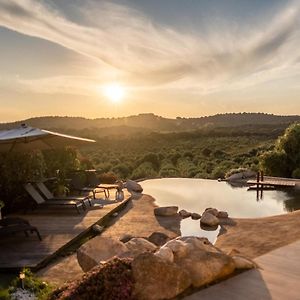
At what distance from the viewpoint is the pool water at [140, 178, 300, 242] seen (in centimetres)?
1170

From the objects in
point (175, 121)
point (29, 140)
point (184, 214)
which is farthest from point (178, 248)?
point (175, 121)

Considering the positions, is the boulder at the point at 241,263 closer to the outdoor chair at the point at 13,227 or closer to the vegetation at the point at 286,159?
the outdoor chair at the point at 13,227

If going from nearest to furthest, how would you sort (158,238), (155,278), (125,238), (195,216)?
1. (155,278)
2. (158,238)
3. (125,238)
4. (195,216)

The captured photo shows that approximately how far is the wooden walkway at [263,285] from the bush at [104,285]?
0.75 meters

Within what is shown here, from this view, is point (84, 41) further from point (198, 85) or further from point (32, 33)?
point (198, 85)

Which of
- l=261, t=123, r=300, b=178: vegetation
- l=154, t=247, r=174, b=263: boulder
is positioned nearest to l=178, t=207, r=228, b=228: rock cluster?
l=154, t=247, r=174, b=263: boulder

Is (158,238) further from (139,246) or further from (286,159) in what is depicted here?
(286,159)

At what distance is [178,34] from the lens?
1270cm

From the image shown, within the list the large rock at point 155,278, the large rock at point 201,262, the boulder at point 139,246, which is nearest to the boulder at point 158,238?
the boulder at point 139,246

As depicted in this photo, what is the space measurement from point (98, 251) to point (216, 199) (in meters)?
8.79

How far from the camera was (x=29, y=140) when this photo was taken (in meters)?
10.0

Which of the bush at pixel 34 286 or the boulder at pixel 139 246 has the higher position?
the boulder at pixel 139 246

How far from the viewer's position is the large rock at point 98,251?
5.74m

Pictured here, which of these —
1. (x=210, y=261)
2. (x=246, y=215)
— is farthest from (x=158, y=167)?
(x=210, y=261)
